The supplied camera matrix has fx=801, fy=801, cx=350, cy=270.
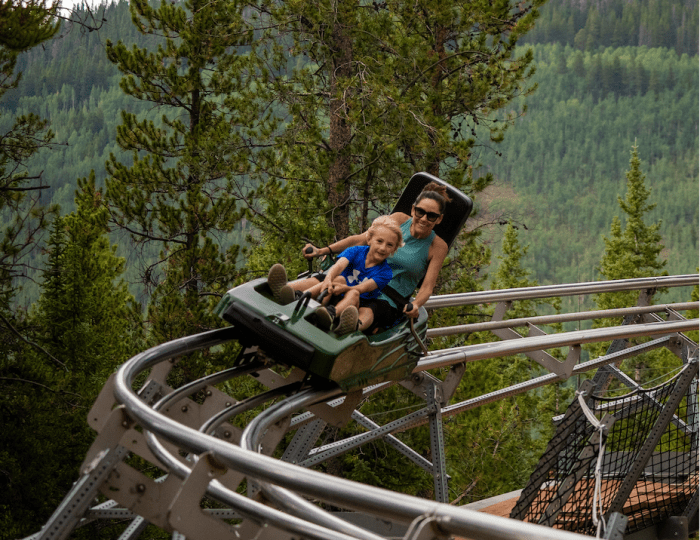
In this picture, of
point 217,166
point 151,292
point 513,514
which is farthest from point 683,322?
point 151,292

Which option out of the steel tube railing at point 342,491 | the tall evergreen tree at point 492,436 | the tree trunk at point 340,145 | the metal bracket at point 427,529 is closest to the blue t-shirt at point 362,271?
the steel tube railing at point 342,491

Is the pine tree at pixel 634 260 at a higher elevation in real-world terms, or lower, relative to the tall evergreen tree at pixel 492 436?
higher

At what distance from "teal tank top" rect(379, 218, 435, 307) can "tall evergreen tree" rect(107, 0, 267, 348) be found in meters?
8.82

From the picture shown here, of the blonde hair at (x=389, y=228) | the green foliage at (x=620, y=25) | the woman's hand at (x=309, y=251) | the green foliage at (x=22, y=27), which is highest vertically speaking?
the green foliage at (x=620, y=25)

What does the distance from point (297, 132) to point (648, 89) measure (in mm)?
119761

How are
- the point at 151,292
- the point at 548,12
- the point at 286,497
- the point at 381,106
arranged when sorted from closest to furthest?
the point at 286,497
the point at 381,106
the point at 151,292
the point at 548,12

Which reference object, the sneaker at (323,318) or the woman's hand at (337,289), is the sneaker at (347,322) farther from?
the woman's hand at (337,289)

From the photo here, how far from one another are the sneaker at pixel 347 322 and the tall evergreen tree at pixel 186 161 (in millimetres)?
9495

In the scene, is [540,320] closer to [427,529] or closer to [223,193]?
[427,529]

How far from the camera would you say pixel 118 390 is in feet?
9.37

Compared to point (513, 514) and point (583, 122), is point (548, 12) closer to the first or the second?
point (583, 122)

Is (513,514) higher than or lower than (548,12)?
lower

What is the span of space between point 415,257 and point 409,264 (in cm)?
5

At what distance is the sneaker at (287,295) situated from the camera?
12.1 ft
